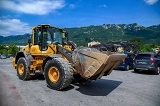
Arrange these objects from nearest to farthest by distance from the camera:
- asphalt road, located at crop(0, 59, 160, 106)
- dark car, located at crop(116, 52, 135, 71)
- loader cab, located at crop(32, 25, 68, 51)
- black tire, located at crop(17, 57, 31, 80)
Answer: asphalt road, located at crop(0, 59, 160, 106)
loader cab, located at crop(32, 25, 68, 51)
black tire, located at crop(17, 57, 31, 80)
dark car, located at crop(116, 52, 135, 71)

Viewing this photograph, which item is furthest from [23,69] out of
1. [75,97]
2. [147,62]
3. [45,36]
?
[147,62]

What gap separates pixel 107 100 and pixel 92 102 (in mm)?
659

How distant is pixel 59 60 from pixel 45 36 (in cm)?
249

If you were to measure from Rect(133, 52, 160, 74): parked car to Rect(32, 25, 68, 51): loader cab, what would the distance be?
26.6 feet

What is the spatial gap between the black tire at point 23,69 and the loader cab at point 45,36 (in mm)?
1240

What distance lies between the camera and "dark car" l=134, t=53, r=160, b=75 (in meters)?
16.3

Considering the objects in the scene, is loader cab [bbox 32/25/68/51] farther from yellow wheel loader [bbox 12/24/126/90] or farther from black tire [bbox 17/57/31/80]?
black tire [bbox 17/57/31/80]

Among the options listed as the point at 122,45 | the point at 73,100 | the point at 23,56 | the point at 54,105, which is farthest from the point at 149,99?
the point at 122,45

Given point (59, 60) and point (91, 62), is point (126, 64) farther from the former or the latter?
point (91, 62)

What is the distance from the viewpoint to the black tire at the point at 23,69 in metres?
11.1

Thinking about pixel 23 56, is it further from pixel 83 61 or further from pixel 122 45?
pixel 122 45

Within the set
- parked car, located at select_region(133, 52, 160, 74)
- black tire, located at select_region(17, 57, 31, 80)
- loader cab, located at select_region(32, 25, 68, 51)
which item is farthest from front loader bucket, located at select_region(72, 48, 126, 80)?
parked car, located at select_region(133, 52, 160, 74)

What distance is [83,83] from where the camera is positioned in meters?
10.7

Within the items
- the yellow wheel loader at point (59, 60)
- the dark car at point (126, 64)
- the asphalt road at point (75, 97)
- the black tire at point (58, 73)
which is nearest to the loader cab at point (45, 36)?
the yellow wheel loader at point (59, 60)
